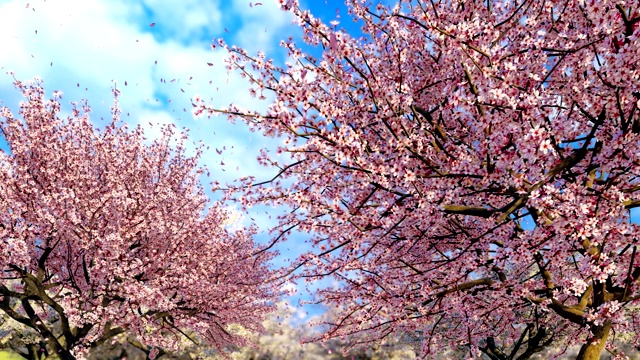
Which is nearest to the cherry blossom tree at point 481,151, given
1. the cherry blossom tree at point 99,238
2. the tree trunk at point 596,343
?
the tree trunk at point 596,343

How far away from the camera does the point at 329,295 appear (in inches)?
440

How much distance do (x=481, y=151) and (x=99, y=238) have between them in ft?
33.7

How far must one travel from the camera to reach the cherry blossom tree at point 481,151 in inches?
228

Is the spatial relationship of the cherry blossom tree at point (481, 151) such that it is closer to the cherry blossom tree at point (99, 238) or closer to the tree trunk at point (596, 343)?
the tree trunk at point (596, 343)

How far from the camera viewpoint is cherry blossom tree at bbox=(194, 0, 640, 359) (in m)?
5.80

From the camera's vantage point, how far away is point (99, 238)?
40.5 feet

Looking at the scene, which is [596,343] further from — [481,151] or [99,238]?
[99,238]

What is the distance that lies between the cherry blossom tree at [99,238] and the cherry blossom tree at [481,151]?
19.2 feet

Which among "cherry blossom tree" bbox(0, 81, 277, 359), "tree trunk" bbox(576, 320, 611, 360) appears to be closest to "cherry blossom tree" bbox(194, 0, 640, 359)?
"tree trunk" bbox(576, 320, 611, 360)

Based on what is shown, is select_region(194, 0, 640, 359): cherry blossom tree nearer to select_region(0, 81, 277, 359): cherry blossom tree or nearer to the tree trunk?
the tree trunk

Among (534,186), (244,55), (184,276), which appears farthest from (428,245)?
(184,276)

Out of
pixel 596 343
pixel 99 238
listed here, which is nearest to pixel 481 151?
pixel 596 343

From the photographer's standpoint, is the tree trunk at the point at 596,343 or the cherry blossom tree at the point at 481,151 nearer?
the cherry blossom tree at the point at 481,151

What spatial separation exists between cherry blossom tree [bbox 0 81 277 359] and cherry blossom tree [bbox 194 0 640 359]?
5857 millimetres
